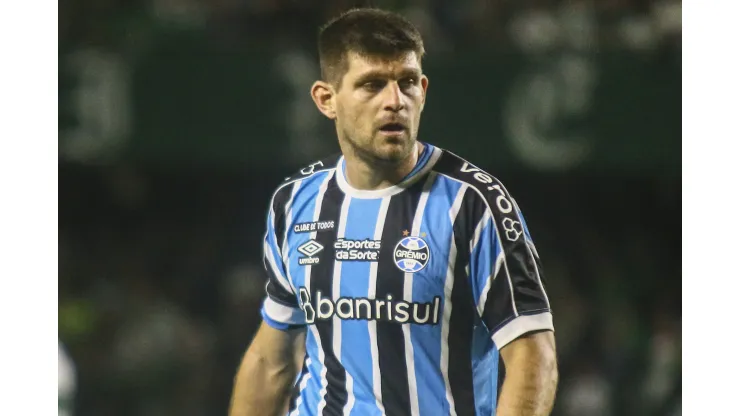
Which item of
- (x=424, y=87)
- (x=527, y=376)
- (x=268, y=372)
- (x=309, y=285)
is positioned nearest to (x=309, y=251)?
(x=309, y=285)

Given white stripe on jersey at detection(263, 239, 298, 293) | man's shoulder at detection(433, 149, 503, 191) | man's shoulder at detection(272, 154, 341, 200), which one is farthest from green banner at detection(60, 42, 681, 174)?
man's shoulder at detection(433, 149, 503, 191)

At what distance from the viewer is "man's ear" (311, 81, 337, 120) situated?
2.92m

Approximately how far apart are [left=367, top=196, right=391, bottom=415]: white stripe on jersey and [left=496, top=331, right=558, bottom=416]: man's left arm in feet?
1.18

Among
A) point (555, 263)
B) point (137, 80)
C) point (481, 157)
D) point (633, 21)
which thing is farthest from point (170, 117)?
point (633, 21)

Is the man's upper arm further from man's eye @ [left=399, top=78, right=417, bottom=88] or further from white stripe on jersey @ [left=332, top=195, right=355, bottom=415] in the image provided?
man's eye @ [left=399, top=78, right=417, bottom=88]

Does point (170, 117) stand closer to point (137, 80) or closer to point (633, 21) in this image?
point (137, 80)

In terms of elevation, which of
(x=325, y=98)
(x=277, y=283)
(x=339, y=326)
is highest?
(x=325, y=98)

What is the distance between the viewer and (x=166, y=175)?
338cm

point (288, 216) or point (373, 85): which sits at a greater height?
point (373, 85)

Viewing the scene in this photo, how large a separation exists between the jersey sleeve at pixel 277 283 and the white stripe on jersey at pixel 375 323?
0.89 feet

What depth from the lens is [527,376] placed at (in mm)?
2562

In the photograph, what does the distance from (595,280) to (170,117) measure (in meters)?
1.66

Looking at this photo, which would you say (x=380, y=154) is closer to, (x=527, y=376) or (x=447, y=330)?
(x=447, y=330)

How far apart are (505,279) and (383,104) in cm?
62
